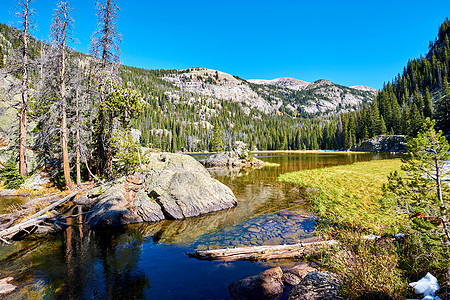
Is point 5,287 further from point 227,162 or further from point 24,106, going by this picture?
point 227,162

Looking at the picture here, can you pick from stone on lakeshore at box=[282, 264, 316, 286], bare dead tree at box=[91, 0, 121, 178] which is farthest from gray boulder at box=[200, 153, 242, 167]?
stone on lakeshore at box=[282, 264, 316, 286]

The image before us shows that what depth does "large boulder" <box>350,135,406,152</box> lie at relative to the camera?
74.9 m

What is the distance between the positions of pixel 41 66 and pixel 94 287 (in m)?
20.2

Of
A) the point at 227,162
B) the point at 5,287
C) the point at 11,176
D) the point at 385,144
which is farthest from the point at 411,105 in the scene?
the point at 11,176

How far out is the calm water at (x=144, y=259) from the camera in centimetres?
640

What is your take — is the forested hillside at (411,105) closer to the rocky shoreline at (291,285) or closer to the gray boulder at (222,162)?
the gray boulder at (222,162)

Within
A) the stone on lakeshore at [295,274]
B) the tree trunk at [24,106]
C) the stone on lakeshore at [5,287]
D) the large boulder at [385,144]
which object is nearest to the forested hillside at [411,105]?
the large boulder at [385,144]

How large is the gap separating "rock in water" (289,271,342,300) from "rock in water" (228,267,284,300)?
852 millimetres

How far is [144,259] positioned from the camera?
27.1 ft

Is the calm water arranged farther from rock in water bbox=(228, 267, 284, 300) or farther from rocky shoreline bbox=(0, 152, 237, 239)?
rocky shoreline bbox=(0, 152, 237, 239)

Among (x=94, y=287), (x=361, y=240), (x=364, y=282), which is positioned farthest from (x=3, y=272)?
(x=361, y=240)

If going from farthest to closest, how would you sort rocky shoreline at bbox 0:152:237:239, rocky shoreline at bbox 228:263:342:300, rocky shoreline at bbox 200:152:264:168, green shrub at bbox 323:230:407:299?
rocky shoreline at bbox 200:152:264:168 < rocky shoreline at bbox 0:152:237:239 < rocky shoreline at bbox 228:263:342:300 < green shrub at bbox 323:230:407:299

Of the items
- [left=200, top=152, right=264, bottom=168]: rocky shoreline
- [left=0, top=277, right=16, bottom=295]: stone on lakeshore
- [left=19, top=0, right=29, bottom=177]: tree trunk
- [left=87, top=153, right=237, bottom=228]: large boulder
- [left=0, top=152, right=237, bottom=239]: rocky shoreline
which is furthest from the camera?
[left=200, top=152, right=264, bottom=168]: rocky shoreline

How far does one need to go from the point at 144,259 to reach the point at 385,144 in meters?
102
